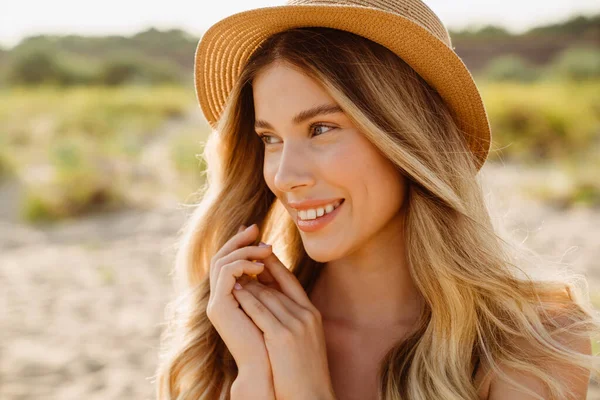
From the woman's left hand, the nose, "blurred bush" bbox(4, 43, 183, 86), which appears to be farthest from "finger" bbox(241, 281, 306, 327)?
"blurred bush" bbox(4, 43, 183, 86)

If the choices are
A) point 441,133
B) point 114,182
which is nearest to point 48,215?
point 114,182

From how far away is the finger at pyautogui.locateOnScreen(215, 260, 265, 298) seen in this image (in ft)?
7.52

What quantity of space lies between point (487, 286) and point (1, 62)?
1175 inches

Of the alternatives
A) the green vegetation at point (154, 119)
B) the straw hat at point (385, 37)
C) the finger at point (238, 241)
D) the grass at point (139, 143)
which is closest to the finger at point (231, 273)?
the finger at point (238, 241)

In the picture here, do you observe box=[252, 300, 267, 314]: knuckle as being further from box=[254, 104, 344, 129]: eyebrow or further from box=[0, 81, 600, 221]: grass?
box=[0, 81, 600, 221]: grass

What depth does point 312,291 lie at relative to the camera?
271 centimetres

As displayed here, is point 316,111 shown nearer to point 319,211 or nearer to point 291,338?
point 319,211

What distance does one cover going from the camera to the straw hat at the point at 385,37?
6.79 feet

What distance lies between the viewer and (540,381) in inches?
78.9

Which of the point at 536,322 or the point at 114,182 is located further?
the point at 114,182

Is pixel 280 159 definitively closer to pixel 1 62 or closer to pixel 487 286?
pixel 487 286

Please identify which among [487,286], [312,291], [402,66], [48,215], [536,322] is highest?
[48,215]

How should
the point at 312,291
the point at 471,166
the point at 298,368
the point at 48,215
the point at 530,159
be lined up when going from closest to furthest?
the point at 298,368 → the point at 471,166 → the point at 312,291 → the point at 48,215 → the point at 530,159

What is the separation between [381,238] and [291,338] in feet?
1.60
